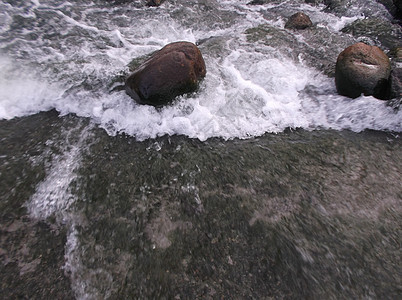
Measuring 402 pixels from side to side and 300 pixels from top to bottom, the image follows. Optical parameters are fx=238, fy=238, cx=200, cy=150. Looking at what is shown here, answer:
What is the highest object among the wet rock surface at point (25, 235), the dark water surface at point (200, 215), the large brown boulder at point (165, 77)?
the large brown boulder at point (165, 77)

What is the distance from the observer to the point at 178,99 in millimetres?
3398

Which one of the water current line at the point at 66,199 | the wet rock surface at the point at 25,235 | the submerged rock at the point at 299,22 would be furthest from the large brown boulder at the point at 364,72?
the wet rock surface at the point at 25,235

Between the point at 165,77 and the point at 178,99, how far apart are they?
0.37 m

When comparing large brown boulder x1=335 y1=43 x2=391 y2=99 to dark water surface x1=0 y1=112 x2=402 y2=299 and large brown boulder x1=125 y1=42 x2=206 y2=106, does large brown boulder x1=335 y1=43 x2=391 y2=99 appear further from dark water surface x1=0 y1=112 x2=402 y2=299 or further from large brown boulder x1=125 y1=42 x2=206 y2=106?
large brown boulder x1=125 y1=42 x2=206 y2=106

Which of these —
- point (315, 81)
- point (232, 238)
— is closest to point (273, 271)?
point (232, 238)

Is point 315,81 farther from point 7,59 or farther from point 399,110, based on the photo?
point 7,59

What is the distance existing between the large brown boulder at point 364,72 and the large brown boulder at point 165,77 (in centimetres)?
223

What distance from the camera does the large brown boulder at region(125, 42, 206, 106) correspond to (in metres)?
3.16

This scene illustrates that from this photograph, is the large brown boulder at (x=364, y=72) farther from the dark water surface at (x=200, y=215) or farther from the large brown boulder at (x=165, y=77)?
the large brown boulder at (x=165, y=77)

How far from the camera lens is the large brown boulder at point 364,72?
3.38 metres

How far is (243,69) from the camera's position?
165 inches

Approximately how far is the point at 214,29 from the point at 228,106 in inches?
115

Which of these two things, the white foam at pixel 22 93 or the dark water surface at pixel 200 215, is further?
the white foam at pixel 22 93

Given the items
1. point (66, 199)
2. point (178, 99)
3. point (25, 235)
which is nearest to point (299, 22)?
point (178, 99)
